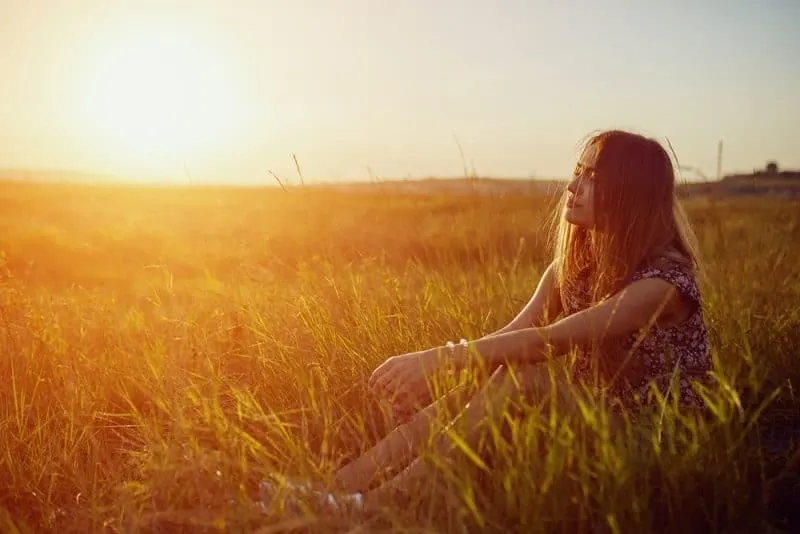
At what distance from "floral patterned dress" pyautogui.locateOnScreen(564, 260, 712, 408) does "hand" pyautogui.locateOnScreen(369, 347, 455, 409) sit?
50 cm

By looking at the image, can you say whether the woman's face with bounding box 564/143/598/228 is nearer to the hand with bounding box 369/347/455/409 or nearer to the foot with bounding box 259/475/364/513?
the hand with bounding box 369/347/455/409

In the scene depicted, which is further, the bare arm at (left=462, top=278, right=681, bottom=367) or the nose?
the nose

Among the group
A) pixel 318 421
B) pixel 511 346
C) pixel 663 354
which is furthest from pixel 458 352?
pixel 663 354

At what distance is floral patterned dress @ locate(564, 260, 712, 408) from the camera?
237 cm

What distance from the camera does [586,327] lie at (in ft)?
7.50

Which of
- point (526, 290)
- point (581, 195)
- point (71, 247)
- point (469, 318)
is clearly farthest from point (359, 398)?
point (71, 247)

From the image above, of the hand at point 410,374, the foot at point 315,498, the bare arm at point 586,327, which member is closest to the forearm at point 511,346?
the bare arm at point 586,327

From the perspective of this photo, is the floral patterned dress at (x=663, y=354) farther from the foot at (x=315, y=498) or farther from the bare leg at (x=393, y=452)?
the foot at (x=315, y=498)

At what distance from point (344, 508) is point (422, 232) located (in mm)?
8790

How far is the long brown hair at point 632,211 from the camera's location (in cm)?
249

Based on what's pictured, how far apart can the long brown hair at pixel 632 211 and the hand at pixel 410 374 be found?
67cm

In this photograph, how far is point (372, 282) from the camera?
3.89 meters

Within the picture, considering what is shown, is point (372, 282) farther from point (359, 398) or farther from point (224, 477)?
point (224, 477)

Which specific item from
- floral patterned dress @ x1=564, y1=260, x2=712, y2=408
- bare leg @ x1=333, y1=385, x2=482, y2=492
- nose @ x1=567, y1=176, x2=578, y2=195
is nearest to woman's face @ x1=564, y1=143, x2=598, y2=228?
nose @ x1=567, y1=176, x2=578, y2=195
